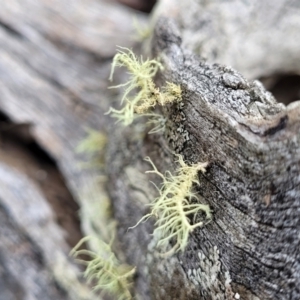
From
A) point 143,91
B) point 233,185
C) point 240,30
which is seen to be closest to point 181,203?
point 233,185

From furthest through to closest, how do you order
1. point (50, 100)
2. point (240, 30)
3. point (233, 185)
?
point (50, 100) < point (240, 30) < point (233, 185)

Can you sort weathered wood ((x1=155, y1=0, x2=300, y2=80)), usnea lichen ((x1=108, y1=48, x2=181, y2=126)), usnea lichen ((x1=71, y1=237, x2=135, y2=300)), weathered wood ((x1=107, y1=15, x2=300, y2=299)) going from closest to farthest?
weathered wood ((x1=107, y1=15, x2=300, y2=299)), usnea lichen ((x1=108, y1=48, x2=181, y2=126)), usnea lichen ((x1=71, y1=237, x2=135, y2=300)), weathered wood ((x1=155, y1=0, x2=300, y2=80))

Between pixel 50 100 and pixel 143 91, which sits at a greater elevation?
pixel 143 91

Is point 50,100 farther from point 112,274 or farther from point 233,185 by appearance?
point 233,185

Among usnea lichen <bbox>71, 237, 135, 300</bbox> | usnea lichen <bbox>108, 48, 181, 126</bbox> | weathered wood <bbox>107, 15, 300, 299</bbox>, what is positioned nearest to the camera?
weathered wood <bbox>107, 15, 300, 299</bbox>

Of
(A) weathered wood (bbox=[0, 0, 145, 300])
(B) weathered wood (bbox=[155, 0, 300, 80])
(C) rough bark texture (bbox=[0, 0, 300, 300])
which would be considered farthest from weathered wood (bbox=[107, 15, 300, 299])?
(A) weathered wood (bbox=[0, 0, 145, 300])

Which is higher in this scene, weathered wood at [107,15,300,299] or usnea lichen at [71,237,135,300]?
weathered wood at [107,15,300,299]

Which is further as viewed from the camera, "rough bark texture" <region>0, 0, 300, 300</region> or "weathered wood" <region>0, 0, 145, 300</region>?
"weathered wood" <region>0, 0, 145, 300</region>

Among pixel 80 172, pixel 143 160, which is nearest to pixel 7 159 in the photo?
pixel 80 172

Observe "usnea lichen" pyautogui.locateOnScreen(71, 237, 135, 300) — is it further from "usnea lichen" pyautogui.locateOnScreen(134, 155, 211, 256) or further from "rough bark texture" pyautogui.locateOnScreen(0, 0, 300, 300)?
"usnea lichen" pyautogui.locateOnScreen(134, 155, 211, 256)
